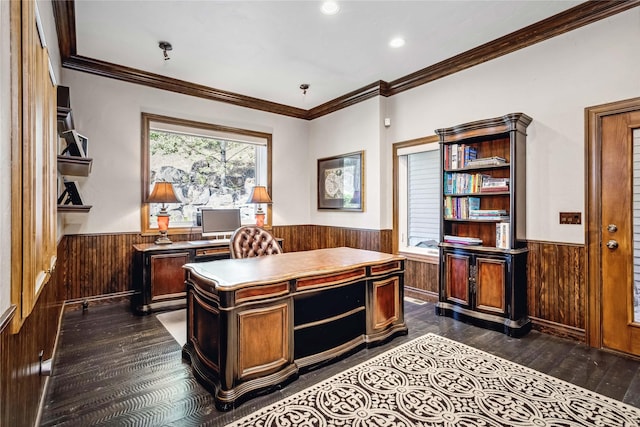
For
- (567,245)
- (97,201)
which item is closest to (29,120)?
(97,201)

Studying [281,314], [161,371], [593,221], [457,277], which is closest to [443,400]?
[281,314]

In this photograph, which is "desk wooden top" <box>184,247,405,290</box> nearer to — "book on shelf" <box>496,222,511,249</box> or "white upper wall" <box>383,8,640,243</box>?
"book on shelf" <box>496,222,511,249</box>

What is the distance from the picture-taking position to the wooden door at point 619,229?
2.79m

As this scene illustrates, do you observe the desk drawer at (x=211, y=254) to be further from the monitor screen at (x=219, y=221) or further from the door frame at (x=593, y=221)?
the door frame at (x=593, y=221)

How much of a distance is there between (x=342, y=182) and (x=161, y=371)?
11.9ft

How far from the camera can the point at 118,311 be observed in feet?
13.0

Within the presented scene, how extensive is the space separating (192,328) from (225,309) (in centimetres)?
78

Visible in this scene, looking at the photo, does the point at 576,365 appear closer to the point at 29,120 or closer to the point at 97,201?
the point at 29,120

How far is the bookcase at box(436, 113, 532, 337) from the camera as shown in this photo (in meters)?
3.30

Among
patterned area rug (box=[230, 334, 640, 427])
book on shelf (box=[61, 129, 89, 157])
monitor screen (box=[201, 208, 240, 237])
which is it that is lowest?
patterned area rug (box=[230, 334, 640, 427])

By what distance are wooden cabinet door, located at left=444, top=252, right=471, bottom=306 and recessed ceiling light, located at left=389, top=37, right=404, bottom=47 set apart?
237cm

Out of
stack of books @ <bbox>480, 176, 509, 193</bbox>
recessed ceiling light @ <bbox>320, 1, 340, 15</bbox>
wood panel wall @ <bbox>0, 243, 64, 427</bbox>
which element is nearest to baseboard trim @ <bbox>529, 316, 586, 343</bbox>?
stack of books @ <bbox>480, 176, 509, 193</bbox>

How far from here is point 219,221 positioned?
4801 mm

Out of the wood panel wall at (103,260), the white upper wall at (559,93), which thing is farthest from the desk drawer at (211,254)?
the white upper wall at (559,93)
